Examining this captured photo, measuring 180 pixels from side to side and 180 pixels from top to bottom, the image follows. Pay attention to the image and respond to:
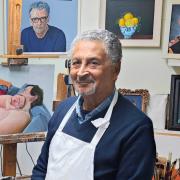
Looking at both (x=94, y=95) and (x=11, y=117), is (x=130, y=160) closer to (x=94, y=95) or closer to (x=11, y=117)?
(x=94, y=95)

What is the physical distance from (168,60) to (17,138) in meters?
0.95

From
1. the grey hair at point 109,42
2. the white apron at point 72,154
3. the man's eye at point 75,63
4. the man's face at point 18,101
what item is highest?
the grey hair at point 109,42

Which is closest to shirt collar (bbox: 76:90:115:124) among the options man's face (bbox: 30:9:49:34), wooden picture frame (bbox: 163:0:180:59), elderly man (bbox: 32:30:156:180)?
elderly man (bbox: 32:30:156:180)

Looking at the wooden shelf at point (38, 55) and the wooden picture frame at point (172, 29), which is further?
the wooden shelf at point (38, 55)

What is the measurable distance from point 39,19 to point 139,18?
1.99ft

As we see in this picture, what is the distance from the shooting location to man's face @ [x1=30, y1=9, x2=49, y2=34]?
1.99m

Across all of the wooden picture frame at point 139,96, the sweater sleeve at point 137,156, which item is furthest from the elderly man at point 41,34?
the sweater sleeve at point 137,156

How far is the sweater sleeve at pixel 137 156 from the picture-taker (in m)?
1.16

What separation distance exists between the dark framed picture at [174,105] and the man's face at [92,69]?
70 centimetres

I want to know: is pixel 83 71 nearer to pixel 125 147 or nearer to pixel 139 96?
pixel 125 147

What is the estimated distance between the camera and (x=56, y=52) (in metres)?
1.99

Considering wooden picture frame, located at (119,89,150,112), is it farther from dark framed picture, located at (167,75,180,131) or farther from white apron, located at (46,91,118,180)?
white apron, located at (46,91,118,180)

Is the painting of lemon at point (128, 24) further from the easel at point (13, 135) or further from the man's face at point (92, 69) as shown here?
the man's face at point (92, 69)

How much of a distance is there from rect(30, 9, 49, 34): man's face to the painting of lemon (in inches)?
18.0
